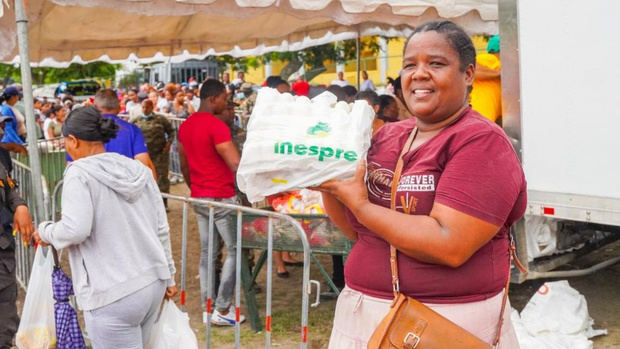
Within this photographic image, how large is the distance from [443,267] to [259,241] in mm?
3829

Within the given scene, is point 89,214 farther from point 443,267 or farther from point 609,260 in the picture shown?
point 609,260

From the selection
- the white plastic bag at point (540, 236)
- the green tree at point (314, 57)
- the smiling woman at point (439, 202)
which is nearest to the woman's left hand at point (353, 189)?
the smiling woman at point (439, 202)

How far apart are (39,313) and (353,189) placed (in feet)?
9.31

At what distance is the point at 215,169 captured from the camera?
20.8 feet

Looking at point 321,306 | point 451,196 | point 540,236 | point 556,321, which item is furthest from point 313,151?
point 321,306

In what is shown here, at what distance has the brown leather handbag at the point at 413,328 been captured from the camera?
2148 mm

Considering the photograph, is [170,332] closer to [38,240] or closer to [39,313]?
[39,313]

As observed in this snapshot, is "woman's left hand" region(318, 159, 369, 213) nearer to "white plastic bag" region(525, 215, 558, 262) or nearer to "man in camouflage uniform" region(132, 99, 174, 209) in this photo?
"white plastic bag" region(525, 215, 558, 262)

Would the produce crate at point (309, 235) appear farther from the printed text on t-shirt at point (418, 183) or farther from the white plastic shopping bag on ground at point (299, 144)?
the printed text on t-shirt at point (418, 183)

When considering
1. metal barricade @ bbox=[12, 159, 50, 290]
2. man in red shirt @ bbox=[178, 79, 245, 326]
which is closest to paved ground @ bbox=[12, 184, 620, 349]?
man in red shirt @ bbox=[178, 79, 245, 326]

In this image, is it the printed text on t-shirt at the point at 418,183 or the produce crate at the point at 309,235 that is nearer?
the printed text on t-shirt at the point at 418,183

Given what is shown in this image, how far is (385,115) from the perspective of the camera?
7.45 m

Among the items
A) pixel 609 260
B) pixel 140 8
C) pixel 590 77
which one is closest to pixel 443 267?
pixel 590 77

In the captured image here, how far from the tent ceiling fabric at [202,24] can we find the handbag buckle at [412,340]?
4.00 metres
